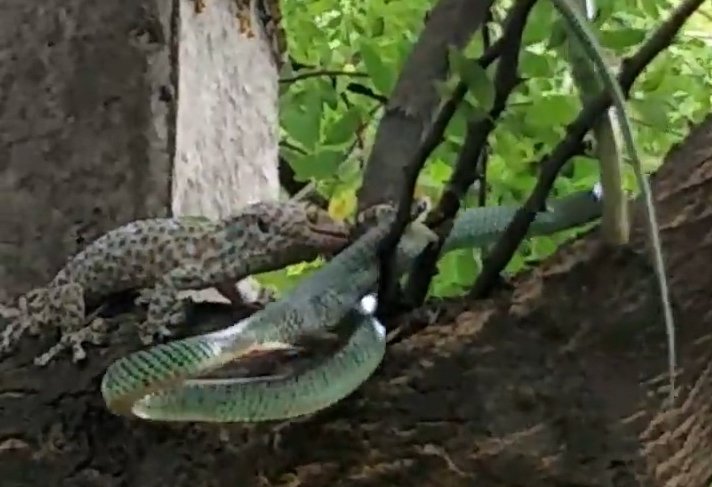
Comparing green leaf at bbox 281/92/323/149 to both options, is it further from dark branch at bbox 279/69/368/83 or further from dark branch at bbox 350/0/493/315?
dark branch at bbox 350/0/493/315

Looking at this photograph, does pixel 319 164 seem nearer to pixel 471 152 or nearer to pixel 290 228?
pixel 290 228

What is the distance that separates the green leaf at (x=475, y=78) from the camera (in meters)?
0.88

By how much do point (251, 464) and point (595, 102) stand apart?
38 cm

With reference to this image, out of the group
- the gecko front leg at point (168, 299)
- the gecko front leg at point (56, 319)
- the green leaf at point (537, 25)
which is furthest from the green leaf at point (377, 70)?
the gecko front leg at point (56, 319)

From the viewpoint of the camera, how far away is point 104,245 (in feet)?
4.04

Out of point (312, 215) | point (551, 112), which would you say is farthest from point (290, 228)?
point (551, 112)

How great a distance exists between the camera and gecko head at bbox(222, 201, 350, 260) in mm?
1259

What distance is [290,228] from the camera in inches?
50.2

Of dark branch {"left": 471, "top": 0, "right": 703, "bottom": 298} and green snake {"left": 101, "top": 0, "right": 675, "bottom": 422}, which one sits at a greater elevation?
dark branch {"left": 471, "top": 0, "right": 703, "bottom": 298}

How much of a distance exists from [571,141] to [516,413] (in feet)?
0.69

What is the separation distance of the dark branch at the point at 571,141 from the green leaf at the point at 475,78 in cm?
6

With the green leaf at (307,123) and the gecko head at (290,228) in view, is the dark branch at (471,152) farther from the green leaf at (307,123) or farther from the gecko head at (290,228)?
the green leaf at (307,123)

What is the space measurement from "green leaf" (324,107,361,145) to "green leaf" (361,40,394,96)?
2.6 inches

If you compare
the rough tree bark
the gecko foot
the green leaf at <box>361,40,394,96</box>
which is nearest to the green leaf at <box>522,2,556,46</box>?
the green leaf at <box>361,40,394,96</box>
